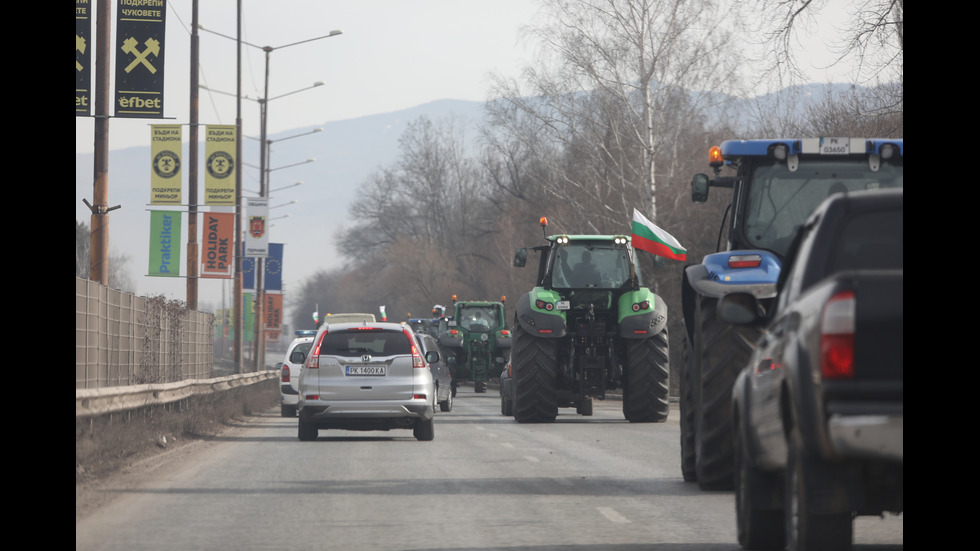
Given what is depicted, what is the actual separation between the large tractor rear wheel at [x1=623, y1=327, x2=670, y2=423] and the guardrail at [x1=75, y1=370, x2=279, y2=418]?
662 centimetres

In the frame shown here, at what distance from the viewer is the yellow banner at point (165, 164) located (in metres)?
31.6

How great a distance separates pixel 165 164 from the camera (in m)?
32.1

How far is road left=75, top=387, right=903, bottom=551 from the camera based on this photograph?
9141 mm

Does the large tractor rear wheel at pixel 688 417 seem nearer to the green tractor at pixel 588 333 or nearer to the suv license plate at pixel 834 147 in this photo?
the suv license plate at pixel 834 147

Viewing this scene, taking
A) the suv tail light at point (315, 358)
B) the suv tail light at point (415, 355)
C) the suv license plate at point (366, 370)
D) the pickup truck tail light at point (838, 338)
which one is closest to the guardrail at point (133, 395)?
the suv tail light at point (315, 358)

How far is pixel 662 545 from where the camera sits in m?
8.80

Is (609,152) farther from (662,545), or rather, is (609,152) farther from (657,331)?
(662,545)

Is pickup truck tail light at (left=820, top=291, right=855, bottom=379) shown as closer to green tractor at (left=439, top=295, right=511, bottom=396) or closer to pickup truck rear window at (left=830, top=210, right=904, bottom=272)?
pickup truck rear window at (left=830, top=210, right=904, bottom=272)

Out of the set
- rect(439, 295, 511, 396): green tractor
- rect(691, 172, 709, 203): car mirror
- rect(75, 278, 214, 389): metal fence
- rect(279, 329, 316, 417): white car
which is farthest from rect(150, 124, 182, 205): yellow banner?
rect(691, 172, 709, 203): car mirror

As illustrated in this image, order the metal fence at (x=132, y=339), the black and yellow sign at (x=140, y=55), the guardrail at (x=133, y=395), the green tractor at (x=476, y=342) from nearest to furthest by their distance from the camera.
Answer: the guardrail at (x=133, y=395) → the metal fence at (x=132, y=339) → the black and yellow sign at (x=140, y=55) → the green tractor at (x=476, y=342)

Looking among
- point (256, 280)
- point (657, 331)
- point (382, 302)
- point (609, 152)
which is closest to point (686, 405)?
point (657, 331)

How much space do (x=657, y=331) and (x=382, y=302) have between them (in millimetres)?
→ 105428

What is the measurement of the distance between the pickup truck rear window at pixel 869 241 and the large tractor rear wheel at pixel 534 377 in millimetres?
15230

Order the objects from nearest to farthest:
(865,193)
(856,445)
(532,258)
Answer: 1. (856,445)
2. (865,193)
3. (532,258)
